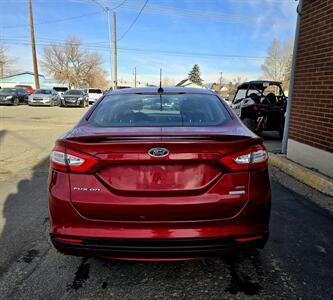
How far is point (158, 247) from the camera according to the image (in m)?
2.23

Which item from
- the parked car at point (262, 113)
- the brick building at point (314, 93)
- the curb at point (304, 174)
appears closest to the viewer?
the curb at point (304, 174)

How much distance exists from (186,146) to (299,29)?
5.82 meters

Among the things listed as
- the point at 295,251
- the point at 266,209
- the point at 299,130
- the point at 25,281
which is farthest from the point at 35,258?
the point at 299,130

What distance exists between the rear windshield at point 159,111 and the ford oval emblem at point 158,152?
537mm

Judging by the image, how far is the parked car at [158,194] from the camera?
220 centimetres

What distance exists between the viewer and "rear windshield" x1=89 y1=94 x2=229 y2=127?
2.84 m

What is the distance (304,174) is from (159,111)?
356cm

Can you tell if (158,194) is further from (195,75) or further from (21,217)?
(195,75)

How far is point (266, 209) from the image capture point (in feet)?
7.77

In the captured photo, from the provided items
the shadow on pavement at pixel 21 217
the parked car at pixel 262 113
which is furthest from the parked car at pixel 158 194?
the parked car at pixel 262 113

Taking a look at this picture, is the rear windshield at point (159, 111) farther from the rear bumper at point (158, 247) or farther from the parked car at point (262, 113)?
the parked car at point (262, 113)

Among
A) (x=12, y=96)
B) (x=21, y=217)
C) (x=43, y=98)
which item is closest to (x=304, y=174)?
(x=21, y=217)

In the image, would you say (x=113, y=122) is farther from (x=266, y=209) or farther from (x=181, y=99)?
(x=266, y=209)

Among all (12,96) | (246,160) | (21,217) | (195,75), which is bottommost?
(21,217)
